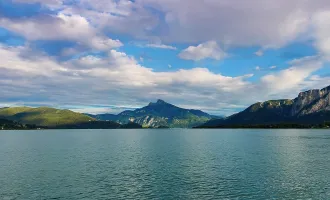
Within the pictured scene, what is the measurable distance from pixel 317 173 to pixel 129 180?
5098 cm

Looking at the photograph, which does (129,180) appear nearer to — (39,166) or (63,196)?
(63,196)

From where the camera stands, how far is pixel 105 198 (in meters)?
56.7

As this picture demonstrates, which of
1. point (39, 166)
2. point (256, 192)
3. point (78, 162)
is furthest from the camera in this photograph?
point (78, 162)

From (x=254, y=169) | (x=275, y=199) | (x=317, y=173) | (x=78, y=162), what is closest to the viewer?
(x=275, y=199)

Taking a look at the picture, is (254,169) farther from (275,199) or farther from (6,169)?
(6,169)

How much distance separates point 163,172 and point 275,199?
116 ft

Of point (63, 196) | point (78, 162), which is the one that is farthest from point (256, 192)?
point (78, 162)

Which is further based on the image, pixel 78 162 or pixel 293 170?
pixel 78 162

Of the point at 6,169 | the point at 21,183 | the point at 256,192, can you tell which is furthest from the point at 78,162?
the point at 256,192

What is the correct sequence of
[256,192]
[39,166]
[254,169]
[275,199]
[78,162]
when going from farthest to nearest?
1. [78,162]
2. [39,166]
3. [254,169]
4. [256,192]
5. [275,199]

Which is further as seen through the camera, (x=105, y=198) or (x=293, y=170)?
(x=293, y=170)

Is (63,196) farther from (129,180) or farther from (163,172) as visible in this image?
(163,172)

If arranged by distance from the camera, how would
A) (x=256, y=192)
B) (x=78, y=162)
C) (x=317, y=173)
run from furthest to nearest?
1. (x=78, y=162)
2. (x=317, y=173)
3. (x=256, y=192)

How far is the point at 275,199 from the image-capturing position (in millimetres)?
55750
